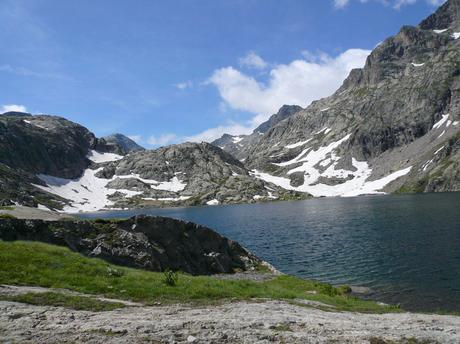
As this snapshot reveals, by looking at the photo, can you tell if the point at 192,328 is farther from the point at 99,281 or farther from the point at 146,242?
the point at 146,242

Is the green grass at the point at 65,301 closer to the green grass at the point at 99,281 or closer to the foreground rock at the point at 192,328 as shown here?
the foreground rock at the point at 192,328

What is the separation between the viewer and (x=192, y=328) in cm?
1619

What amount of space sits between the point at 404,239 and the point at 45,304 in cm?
7586

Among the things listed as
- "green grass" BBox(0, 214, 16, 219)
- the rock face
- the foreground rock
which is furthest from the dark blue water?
"green grass" BBox(0, 214, 16, 219)

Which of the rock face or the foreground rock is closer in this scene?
the foreground rock

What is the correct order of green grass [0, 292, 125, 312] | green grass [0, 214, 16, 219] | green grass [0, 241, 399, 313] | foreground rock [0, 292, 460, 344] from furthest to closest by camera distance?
green grass [0, 214, 16, 219], green grass [0, 241, 399, 313], green grass [0, 292, 125, 312], foreground rock [0, 292, 460, 344]

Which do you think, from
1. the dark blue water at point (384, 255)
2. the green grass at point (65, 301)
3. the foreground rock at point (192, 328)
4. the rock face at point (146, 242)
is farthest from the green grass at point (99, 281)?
the dark blue water at point (384, 255)

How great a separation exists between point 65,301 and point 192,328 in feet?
23.4

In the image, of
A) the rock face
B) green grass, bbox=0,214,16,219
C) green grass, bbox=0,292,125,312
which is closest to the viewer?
green grass, bbox=0,292,125,312

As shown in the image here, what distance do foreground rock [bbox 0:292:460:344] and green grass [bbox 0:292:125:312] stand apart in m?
0.74

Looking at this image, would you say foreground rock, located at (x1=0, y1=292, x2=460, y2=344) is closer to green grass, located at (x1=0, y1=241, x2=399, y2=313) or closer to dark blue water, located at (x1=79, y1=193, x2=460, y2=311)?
green grass, located at (x1=0, y1=241, x2=399, y2=313)

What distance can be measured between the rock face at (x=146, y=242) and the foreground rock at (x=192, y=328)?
637 inches

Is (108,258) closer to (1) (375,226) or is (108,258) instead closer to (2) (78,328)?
(2) (78,328)

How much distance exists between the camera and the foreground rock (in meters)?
14.6
